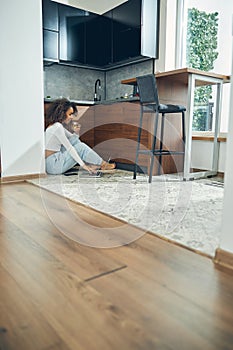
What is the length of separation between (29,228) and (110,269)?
597 mm

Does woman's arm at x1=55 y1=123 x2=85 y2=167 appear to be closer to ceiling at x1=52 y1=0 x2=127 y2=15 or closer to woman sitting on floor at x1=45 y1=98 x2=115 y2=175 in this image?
woman sitting on floor at x1=45 y1=98 x2=115 y2=175

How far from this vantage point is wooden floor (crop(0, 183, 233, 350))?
71 cm

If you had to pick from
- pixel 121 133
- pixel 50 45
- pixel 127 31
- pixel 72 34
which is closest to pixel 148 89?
pixel 121 133

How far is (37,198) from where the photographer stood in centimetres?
211

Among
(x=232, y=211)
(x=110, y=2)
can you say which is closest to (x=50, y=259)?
(x=232, y=211)

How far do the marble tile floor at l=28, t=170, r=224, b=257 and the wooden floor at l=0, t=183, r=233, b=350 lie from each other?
139mm

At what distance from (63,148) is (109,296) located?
2448 mm

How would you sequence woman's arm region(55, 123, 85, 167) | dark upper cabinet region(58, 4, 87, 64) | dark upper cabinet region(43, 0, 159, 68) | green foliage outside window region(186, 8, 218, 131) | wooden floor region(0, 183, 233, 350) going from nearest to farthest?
wooden floor region(0, 183, 233, 350), woman's arm region(55, 123, 85, 167), green foliage outside window region(186, 8, 218, 131), dark upper cabinet region(43, 0, 159, 68), dark upper cabinet region(58, 4, 87, 64)

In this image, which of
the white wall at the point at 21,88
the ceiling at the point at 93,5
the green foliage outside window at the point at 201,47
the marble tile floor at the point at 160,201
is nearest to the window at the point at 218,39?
the green foliage outside window at the point at 201,47

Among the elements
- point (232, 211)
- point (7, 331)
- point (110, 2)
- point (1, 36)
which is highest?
point (110, 2)

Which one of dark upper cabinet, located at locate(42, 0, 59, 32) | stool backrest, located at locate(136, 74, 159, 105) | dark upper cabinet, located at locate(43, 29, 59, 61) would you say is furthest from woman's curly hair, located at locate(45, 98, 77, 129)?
dark upper cabinet, located at locate(42, 0, 59, 32)

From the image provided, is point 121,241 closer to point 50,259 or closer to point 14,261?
point 50,259

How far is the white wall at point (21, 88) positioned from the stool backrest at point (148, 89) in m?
1.00

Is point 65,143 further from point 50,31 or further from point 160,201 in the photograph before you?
point 50,31
